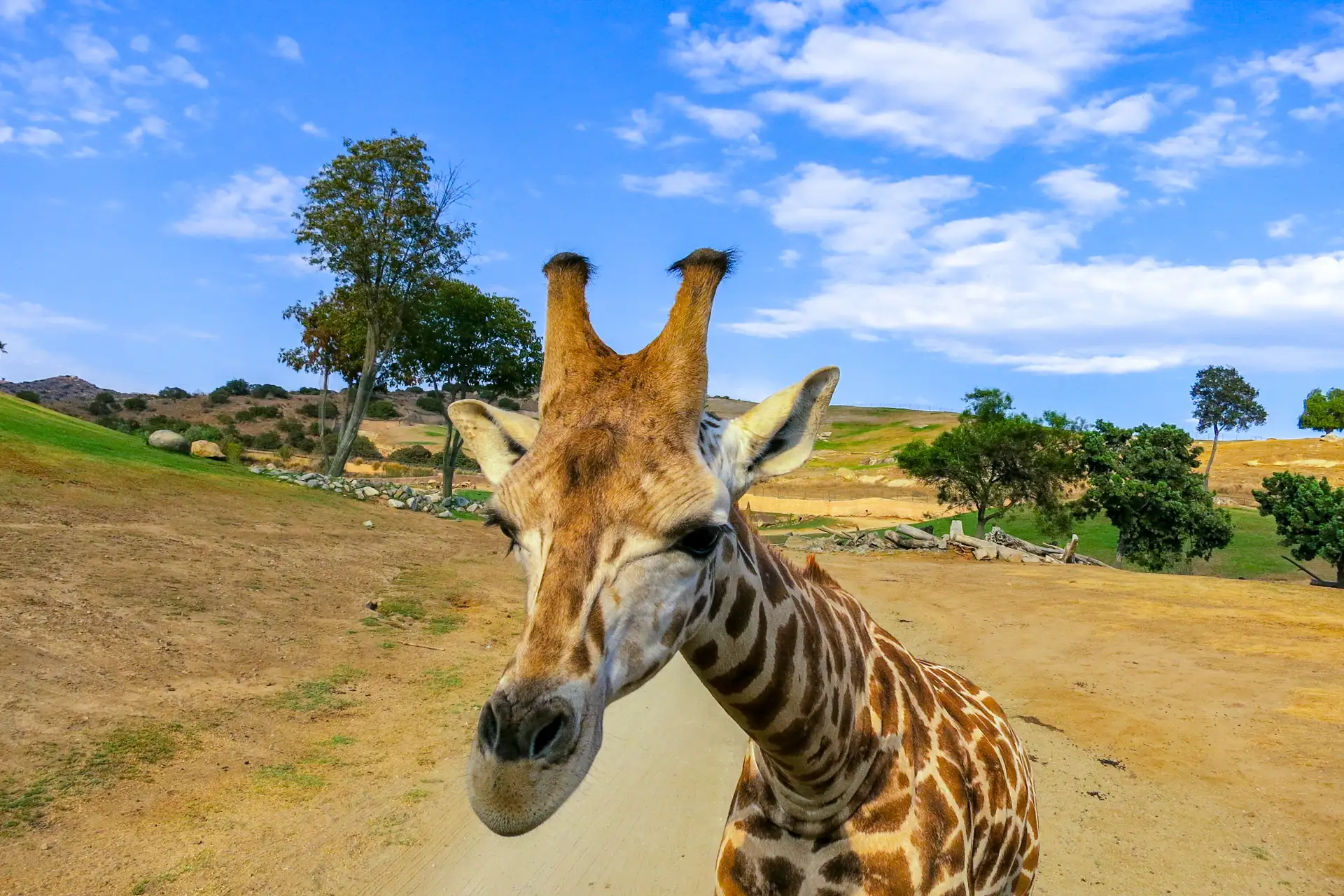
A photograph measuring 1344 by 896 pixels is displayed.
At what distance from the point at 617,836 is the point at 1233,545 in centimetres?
3557

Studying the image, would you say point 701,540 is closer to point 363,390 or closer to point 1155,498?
point 1155,498

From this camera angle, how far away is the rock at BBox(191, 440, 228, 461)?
1135 inches

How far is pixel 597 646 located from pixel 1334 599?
21809mm

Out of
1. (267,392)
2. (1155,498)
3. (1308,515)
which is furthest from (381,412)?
(1308,515)

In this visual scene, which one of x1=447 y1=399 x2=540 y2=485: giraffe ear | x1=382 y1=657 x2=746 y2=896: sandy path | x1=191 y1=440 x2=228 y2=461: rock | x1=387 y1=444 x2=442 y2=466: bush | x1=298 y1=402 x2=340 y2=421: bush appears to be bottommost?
x1=382 y1=657 x2=746 y2=896: sandy path

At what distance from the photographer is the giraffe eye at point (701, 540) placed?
7.77 feet

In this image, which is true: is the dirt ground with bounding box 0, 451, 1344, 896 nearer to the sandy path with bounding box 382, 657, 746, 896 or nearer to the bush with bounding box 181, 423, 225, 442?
the sandy path with bounding box 382, 657, 746, 896

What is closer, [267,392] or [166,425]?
[166,425]

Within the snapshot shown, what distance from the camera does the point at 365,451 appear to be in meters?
63.1

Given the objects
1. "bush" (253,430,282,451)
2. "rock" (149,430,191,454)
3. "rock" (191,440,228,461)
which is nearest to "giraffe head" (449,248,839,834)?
"rock" (191,440,228,461)

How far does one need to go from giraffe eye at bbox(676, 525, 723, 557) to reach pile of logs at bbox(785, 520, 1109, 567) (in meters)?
27.6

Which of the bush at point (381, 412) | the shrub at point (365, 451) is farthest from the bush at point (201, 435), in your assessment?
the bush at point (381, 412)

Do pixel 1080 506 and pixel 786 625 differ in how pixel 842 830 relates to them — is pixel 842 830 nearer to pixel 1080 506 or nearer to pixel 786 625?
pixel 786 625

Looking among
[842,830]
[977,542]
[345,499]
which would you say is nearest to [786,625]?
[842,830]
